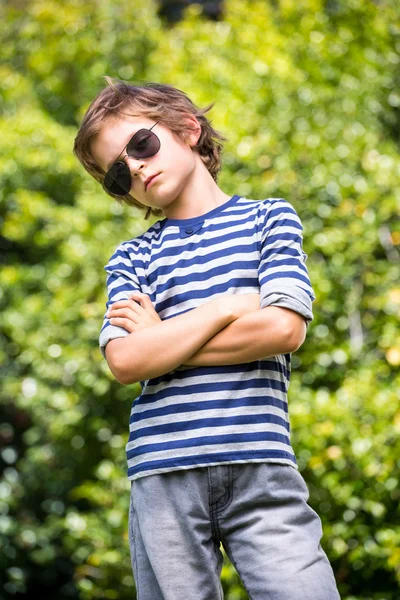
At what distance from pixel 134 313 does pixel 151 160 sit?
0.39 meters

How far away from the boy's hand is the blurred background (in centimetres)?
167

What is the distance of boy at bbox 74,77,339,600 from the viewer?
167 centimetres

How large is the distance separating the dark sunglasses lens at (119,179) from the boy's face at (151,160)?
13 millimetres

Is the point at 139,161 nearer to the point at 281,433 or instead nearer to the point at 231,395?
the point at 231,395

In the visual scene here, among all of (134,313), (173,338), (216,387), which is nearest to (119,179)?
(134,313)

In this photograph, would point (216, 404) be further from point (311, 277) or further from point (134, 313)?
point (311, 277)

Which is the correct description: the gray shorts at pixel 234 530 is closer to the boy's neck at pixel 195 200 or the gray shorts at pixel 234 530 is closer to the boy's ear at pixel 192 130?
the boy's neck at pixel 195 200

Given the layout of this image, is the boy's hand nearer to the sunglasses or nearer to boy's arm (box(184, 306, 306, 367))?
boy's arm (box(184, 306, 306, 367))

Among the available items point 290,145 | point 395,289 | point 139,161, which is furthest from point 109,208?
point 139,161

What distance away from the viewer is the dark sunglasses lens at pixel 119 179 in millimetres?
1906

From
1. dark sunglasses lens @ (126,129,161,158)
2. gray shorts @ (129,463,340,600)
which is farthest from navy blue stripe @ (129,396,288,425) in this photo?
dark sunglasses lens @ (126,129,161,158)

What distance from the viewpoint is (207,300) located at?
1793mm

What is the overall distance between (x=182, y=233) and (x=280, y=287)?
1.13 ft

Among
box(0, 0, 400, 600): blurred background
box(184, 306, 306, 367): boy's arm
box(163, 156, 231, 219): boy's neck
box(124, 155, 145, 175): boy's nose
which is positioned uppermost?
box(124, 155, 145, 175): boy's nose
